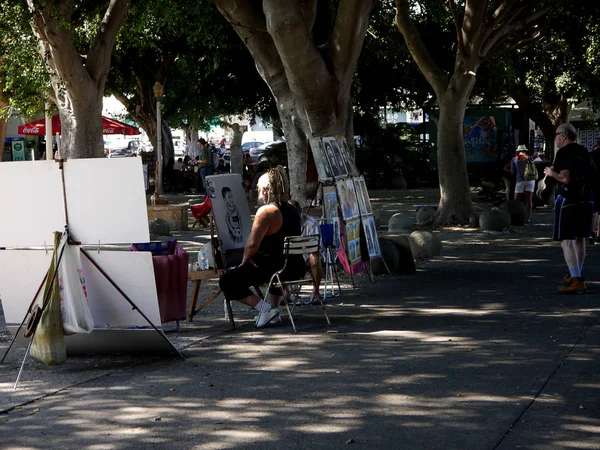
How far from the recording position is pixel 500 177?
104 feet

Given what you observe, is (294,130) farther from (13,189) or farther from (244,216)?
(13,189)

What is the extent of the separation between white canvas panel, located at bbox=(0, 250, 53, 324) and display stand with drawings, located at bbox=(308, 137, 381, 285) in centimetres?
476

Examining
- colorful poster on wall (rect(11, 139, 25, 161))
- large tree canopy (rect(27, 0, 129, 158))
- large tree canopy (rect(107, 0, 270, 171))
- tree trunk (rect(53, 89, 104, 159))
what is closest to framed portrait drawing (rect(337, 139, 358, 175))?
tree trunk (rect(53, 89, 104, 159))

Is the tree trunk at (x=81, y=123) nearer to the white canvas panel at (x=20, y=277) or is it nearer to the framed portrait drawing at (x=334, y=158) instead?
the framed portrait drawing at (x=334, y=158)

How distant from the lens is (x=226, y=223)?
1074cm

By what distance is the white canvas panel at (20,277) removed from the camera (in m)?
8.23

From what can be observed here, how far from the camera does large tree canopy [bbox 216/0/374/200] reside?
13.3 m

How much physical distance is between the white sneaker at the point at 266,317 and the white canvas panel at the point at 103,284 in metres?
1.79

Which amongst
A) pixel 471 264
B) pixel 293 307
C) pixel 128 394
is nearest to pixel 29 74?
pixel 471 264

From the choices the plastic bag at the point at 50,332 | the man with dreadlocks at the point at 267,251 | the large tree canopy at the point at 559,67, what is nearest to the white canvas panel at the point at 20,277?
the plastic bag at the point at 50,332

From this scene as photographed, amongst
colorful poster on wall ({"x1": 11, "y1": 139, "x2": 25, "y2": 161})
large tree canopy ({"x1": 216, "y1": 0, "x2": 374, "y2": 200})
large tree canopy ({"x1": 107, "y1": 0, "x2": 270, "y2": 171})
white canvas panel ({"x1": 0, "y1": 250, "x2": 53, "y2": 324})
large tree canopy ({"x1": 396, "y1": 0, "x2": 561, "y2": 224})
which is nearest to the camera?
white canvas panel ({"x1": 0, "y1": 250, "x2": 53, "y2": 324})

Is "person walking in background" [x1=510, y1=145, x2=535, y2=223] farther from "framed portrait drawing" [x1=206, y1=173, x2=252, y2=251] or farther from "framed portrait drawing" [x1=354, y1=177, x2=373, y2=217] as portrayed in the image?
"framed portrait drawing" [x1=206, y1=173, x2=252, y2=251]

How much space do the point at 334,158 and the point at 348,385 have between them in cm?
590

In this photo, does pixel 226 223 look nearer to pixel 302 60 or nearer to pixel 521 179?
pixel 302 60
